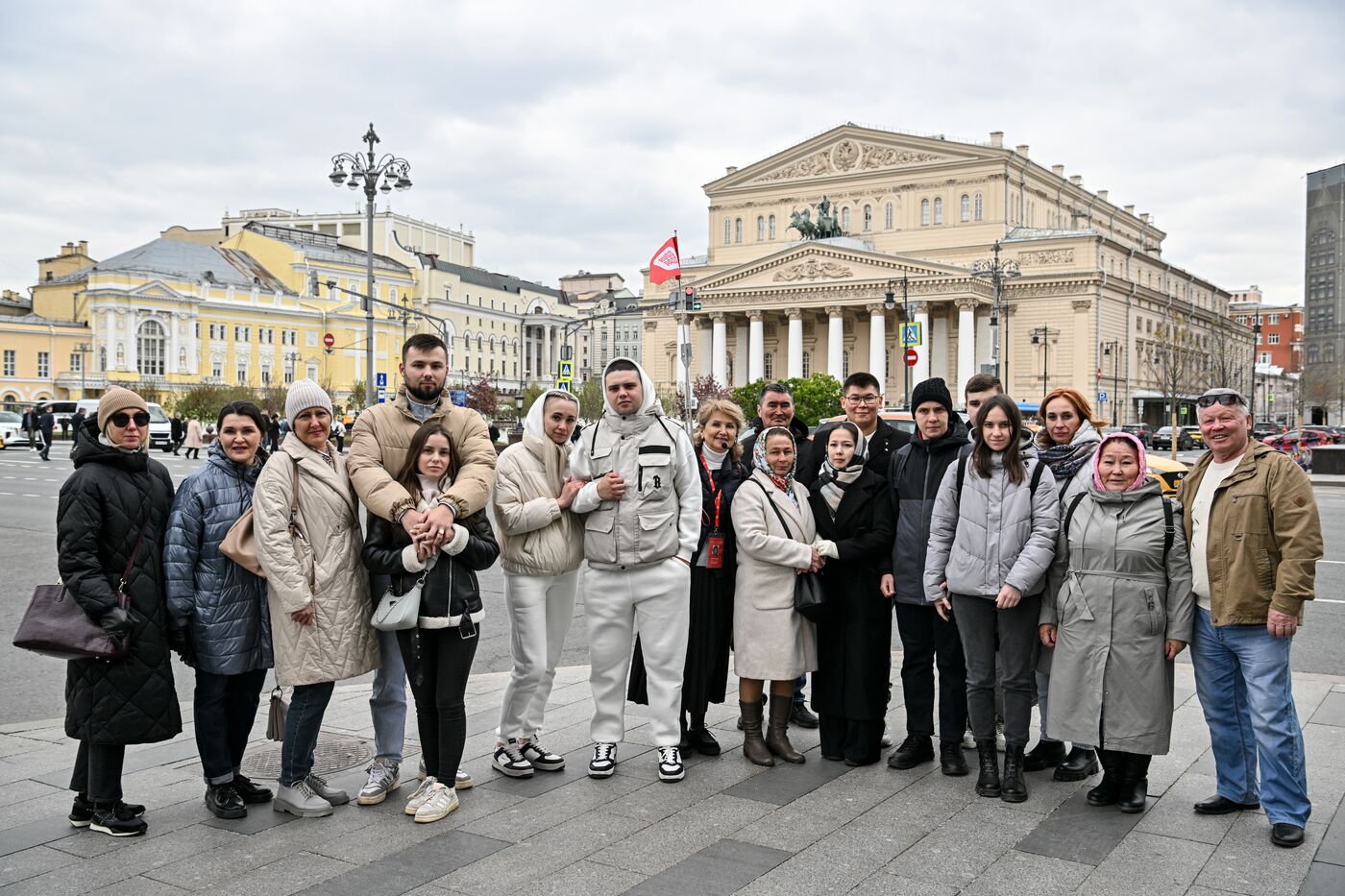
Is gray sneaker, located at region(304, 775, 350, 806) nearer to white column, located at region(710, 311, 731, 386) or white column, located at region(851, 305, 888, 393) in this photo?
white column, located at region(851, 305, 888, 393)

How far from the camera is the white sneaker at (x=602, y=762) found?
5.89 meters

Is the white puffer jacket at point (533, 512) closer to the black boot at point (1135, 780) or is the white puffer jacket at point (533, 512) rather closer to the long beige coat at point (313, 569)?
the long beige coat at point (313, 569)

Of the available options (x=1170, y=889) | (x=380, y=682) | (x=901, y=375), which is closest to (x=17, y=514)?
(x=380, y=682)

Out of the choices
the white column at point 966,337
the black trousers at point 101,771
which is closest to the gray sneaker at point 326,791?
the black trousers at point 101,771

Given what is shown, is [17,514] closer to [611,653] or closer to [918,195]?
[611,653]

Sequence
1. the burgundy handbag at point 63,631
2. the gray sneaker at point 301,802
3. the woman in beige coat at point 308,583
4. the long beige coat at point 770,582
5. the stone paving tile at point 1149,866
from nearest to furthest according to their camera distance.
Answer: the stone paving tile at point 1149,866 < the burgundy handbag at point 63,631 < the woman in beige coat at point 308,583 < the gray sneaker at point 301,802 < the long beige coat at point 770,582

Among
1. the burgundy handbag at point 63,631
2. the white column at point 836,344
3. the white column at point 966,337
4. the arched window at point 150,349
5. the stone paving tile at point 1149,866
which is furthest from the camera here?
the arched window at point 150,349

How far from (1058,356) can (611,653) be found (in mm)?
71204

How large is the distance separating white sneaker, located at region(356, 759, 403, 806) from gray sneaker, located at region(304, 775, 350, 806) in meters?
0.08

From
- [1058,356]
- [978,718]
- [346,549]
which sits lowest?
[978,718]

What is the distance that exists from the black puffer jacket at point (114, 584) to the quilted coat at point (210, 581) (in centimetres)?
10

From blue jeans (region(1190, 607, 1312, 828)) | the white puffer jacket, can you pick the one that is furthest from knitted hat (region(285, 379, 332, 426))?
blue jeans (region(1190, 607, 1312, 828))

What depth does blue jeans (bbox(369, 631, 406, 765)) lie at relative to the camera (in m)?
5.62

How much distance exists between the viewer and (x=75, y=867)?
4637mm
